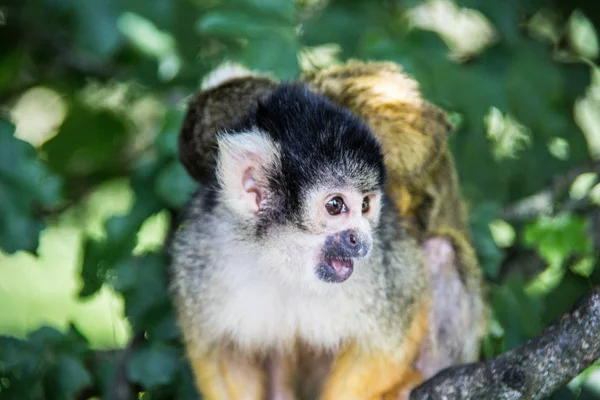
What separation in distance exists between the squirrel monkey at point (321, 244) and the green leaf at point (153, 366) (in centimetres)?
31

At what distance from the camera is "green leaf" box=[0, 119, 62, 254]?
3633 millimetres

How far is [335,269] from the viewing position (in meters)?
3.07

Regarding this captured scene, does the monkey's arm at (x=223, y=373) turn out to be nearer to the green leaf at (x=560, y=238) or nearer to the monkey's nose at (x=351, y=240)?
the monkey's nose at (x=351, y=240)

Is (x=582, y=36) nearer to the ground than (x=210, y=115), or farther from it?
nearer to the ground

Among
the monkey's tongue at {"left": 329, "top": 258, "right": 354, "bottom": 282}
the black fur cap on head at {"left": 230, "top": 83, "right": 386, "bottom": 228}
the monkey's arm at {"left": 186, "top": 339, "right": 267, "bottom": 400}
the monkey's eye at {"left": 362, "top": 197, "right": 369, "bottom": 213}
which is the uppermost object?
the black fur cap on head at {"left": 230, "top": 83, "right": 386, "bottom": 228}

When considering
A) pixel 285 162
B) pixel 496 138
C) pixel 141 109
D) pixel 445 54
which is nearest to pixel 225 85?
pixel 285 162

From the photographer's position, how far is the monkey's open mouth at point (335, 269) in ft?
10.1

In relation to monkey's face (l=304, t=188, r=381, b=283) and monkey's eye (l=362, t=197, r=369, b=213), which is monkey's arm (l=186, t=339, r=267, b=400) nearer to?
monkey's face (l=304, t=188, r=381, b=283)

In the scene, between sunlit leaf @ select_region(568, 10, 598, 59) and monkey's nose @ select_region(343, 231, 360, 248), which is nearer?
monkey's nose @ select_region(343, 231, 360, 248)

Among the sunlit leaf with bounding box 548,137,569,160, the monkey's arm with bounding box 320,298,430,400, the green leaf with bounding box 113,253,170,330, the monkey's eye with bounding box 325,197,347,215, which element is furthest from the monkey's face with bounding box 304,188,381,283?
the sunlit leaf with bounding box 548,137,569,160

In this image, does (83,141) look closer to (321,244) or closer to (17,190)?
(17,190)

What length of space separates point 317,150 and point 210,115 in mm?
769

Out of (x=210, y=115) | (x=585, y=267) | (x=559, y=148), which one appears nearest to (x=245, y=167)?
(x=210, y=115)

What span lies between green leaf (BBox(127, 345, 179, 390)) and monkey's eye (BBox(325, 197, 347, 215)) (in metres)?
1.20
